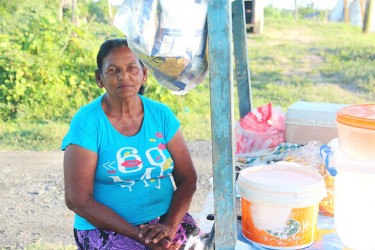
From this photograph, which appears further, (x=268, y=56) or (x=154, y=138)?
(x=268, y=56)

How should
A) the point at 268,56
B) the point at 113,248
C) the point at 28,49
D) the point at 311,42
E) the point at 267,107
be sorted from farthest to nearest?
the point at 311,42
the point at 268,56
the point at 28,49
the point at 267,107
the point at 113,248

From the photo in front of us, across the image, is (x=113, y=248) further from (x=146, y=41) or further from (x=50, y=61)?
(x=50, y=61)

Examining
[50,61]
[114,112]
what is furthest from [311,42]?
[114,112]

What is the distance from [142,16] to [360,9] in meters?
14.6

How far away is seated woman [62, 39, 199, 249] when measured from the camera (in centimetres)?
201

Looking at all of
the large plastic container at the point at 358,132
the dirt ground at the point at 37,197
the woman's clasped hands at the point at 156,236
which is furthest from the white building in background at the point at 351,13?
the large plastic container at the point at 358,132

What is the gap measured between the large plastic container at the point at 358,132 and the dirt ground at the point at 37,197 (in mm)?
2539

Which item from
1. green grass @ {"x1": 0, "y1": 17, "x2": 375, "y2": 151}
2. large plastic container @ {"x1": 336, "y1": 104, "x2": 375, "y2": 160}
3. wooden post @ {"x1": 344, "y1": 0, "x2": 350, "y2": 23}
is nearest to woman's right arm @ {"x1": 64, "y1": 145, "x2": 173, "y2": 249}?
large plastic container @ {"x1": 336, "y1": 104, "x2": 375, "y2": 160}

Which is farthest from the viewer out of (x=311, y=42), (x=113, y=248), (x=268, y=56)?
(x=311, y=42)

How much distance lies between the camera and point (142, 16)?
4.96ft

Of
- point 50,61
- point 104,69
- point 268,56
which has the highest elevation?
point 104,69

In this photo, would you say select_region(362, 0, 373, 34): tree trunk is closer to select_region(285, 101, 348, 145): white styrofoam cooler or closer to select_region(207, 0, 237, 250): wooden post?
select_region(285, 101, 348, 145): white styrofoam cooler

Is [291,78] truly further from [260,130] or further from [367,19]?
[260,130]

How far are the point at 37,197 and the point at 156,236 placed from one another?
2.68 m
